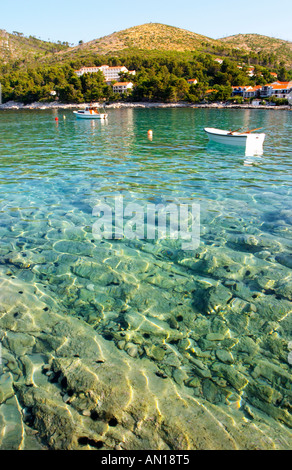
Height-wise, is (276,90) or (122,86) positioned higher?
(122,86)

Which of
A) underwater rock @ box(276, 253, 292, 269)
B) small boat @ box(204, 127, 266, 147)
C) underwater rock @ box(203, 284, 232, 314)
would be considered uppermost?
small boat @ box(204, 127, 266, 147)

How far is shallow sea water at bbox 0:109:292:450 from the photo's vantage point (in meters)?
3.58

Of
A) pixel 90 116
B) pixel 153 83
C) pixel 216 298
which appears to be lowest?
pixel 216 298

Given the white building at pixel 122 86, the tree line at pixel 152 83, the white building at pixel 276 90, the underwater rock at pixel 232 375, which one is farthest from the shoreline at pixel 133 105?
the underwater rock at pixel 232 375

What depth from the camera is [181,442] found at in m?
3.38

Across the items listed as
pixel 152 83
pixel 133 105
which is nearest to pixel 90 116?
pixel 133 105

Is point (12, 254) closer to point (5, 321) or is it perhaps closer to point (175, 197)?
point (5, 321)

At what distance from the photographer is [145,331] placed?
5199 mm

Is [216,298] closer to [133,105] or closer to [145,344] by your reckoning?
[145,344]

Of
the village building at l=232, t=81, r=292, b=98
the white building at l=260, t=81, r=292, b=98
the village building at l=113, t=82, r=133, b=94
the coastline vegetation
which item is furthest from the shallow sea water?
the village building at l=113, t=82, r=133, b=94

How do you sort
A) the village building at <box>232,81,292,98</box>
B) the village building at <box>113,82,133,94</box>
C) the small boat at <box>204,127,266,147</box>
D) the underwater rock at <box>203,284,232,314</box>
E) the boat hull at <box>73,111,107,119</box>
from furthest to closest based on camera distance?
the village building at <box>113,82,133,94</box> < the village building at <box>232,81,292,98</box> < the boat hull at <box>73,111,107,119</box> < the small boat at <box>204,127,266,147</box> < the underwater rock at <box>203,284,232,314</box>

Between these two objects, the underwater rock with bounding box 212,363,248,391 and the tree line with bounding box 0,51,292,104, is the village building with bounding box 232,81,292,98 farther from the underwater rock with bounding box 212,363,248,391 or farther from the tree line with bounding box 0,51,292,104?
the underwater rock with bounding box 212,363,248,391

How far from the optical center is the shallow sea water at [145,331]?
11.8ft

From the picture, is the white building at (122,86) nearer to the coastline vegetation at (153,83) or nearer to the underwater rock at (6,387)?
the coastline vegetation at (153,83)
